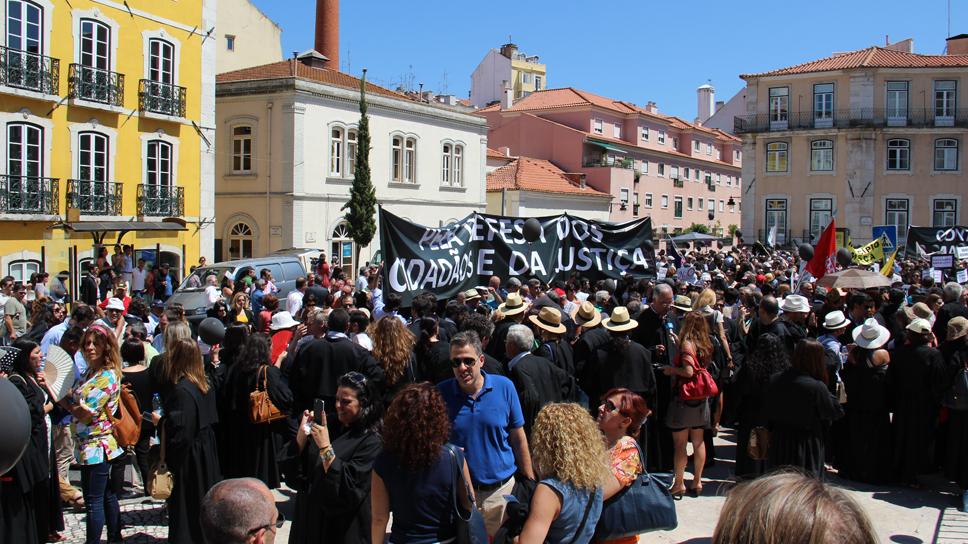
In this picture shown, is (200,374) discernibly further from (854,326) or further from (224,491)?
(854,326)

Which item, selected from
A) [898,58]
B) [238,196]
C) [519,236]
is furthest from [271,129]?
[898,58]

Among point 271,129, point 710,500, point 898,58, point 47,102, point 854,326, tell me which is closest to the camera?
point 710,500

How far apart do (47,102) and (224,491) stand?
24.2m

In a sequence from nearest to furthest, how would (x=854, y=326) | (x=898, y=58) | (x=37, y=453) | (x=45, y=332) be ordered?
(x=37, y=453)
(x=45, y=332)
(x=854, y=326)
(x=898, y=58)

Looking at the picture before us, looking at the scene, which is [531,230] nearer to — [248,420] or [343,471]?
[248,420]

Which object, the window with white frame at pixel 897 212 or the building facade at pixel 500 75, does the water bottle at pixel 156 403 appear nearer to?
the window with white frame at pixel 897 212

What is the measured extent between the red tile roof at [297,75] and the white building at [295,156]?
0.09 metres

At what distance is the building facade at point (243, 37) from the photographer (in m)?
41.3

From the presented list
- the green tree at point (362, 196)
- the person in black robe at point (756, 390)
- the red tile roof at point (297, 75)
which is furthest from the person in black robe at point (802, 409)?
the red tile roof at point (297, 75)

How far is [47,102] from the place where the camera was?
23.9 meters

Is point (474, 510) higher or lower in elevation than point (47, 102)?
lower

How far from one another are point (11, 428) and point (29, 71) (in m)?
24.3

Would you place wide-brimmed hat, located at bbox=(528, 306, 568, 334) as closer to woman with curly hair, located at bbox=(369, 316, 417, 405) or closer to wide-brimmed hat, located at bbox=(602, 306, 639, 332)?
wide-brimmed hat, located at bbox=(602, 306, 639, 332)

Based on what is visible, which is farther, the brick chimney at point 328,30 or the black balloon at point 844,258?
the brick chimney at point 328,30
